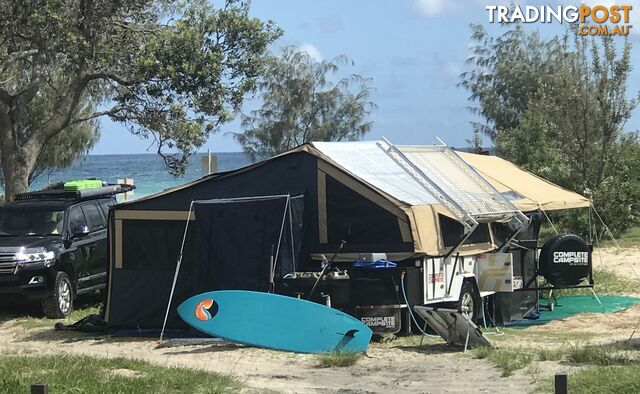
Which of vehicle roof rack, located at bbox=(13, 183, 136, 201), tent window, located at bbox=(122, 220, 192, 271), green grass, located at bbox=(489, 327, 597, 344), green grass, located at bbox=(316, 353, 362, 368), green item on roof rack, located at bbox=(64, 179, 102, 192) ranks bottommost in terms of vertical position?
green grass, located at bbox=(489, 327, 597, 344)

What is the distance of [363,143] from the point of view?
14609mm

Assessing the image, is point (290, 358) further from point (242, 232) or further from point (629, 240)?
point (629, 240)

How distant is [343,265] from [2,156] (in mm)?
10287

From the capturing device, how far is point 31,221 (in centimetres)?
1598

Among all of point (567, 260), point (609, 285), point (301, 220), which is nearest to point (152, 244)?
point (301, 220)

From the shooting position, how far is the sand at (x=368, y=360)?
30.2 ft

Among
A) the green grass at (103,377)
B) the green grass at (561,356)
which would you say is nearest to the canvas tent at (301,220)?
the green grass at (561,356)

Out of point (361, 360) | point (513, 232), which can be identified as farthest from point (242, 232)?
point (513, 232)

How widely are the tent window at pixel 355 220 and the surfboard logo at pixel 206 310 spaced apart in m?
2.11

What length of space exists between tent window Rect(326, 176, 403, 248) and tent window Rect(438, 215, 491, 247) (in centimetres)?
73

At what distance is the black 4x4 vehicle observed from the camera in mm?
14852

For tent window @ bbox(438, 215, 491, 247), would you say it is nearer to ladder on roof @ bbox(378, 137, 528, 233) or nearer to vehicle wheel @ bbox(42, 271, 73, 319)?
ladder on roof @ bbox(378, 137, 528, 233)

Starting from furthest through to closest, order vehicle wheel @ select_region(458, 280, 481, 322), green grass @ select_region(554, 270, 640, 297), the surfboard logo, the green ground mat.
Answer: green grass @ select_region(554, 270, 640, 297) < the green ground mat < vehicle wheel @ select_region(458, 280, 481, 322) < the surfboard logo

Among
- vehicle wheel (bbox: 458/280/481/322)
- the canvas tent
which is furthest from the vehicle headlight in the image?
vehicle wheel (bbox: 458/280/481/322)
